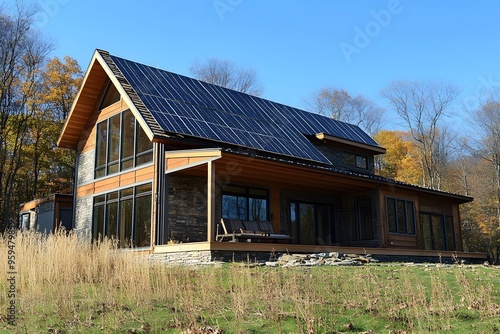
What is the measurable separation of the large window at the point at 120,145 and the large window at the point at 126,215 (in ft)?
2.82

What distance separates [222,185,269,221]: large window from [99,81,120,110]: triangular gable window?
5.12m

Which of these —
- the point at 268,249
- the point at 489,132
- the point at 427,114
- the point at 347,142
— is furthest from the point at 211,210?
the point at 427,114

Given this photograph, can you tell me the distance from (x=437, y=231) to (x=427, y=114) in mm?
15867

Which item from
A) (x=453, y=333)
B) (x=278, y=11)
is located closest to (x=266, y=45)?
(x=278, y=11)

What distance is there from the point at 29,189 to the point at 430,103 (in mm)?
26039

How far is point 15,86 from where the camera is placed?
2769 cm

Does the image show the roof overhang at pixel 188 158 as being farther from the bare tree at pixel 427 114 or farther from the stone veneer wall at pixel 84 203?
the bare tree at pixel 427 114

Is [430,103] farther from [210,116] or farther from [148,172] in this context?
[148,172]

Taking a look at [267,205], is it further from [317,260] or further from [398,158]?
[398,158]

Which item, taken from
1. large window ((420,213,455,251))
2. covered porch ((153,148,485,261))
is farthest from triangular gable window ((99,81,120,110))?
large window ((420,213,455,251))

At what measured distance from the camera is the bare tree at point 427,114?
33.6 m

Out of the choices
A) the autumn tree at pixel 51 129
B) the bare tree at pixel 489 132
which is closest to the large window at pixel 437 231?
the bare tree at pixel 489 132

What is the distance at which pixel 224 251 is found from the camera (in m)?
11.5

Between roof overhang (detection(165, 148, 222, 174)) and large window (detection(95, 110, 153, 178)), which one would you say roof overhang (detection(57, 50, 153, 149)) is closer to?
large window (detection(95, 110, 153, 178))
